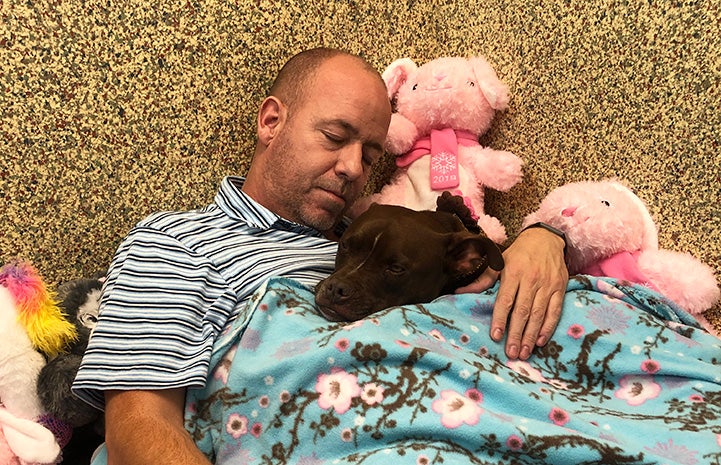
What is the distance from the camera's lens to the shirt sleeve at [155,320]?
1107 mm

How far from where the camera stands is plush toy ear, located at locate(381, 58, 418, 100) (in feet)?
6.08

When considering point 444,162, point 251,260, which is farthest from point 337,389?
point 444,162

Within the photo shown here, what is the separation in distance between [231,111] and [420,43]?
0.74 meters

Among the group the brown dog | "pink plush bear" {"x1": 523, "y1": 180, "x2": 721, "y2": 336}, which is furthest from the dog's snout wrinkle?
"pink plush bear" {"x1": 523, "y1": 180, "x2": 721, "y2": 336}

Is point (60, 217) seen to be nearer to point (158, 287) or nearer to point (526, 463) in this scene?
point (158, 287)

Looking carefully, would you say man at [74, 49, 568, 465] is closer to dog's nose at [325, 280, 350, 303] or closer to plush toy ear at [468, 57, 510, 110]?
dog's nose at [325, 280, 350, 303]

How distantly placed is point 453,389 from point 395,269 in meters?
0.35

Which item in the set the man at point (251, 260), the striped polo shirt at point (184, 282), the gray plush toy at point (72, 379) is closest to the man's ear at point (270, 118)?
the man at point (251, 260)

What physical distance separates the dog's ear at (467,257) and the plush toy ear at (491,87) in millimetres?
613

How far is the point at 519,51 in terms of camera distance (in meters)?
1.78

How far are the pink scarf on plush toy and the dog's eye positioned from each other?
1.62ft

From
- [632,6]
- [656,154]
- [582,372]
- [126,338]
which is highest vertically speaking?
[632,6]

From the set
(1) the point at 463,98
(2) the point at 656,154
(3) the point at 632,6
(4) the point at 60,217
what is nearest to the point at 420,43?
(1) the point at 463,98

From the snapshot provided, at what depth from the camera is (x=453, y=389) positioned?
1.02m
